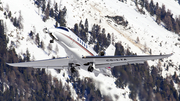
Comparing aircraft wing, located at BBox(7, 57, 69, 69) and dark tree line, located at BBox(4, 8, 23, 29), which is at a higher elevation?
dark tree line, located at BBox(4, 8, 23, 29)

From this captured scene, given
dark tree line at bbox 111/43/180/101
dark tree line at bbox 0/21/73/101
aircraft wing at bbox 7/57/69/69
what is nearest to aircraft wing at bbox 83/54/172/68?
aircraft wing at bbox 7/57/69/69

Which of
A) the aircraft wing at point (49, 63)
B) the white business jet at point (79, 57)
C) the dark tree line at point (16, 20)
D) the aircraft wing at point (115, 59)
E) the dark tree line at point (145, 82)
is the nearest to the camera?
the white business jet at point (79, 57)

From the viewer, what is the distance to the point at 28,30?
630ft

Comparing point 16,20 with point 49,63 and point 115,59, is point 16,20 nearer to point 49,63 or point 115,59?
point 49,63

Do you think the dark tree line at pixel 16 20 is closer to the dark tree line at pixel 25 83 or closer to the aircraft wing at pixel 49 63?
the dark tree line at pixel 25 83

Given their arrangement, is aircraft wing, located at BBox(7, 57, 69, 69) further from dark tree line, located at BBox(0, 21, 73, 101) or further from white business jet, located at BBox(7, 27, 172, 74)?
dark tree line, located at BBox(0, 21, 73, 101)

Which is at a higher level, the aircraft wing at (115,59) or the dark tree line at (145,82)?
the aircraft wing at (115,59)

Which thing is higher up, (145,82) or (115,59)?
(115,59)

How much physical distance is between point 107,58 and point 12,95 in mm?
119732

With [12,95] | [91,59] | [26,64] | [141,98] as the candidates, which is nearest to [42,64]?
[26,64]

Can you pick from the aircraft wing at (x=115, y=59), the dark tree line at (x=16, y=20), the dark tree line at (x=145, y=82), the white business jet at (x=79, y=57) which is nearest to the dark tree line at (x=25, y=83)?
the dark tree line at (x=16, y=20)

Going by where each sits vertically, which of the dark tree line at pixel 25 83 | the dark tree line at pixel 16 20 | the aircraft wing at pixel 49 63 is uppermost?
the dark tree line at pixel 16 20

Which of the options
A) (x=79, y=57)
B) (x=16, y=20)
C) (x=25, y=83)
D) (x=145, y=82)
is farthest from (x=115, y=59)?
(x=16, y=20)

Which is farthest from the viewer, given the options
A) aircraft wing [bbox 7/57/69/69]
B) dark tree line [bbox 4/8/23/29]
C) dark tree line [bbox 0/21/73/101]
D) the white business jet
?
dark tree line [bbox 4/8/23/29]
